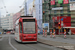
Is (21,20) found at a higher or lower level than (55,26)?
higher

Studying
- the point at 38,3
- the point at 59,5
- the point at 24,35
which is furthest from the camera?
the point at 59,5

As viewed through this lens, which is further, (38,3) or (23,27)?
(38,3)

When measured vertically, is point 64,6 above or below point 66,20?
above

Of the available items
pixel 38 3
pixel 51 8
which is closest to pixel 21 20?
pixel 38 3

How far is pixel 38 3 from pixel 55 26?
18.6 meters

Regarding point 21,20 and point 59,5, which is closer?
point 21,20

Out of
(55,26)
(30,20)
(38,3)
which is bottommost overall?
(55,26)

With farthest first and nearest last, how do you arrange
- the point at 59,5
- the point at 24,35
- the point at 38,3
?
the point at 59,5 < the point at 38,3 < the point at 24,35

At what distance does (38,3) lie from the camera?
56.2m

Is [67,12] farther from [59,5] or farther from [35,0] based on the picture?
[35,0]

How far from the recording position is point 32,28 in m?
20.5

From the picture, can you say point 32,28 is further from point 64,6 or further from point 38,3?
point 64,6

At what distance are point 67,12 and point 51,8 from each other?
290 inches

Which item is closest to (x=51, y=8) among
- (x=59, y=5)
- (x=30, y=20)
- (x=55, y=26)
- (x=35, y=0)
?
(x=59, y=5)
